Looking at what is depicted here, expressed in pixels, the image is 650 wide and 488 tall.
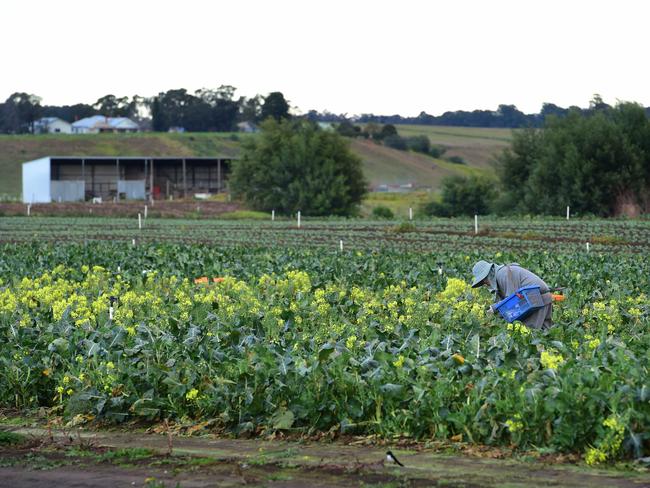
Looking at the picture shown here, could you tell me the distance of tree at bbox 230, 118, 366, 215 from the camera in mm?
A: 78188

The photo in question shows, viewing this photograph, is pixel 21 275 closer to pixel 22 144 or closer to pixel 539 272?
pixel 539 272

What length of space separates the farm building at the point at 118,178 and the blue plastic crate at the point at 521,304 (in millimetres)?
80748

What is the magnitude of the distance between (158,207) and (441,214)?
20.0 m

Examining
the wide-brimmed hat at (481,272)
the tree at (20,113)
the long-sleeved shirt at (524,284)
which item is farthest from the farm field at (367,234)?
the tree at (20,113)

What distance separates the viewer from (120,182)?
312 feet

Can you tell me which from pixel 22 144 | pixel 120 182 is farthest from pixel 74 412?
pixel 22 144

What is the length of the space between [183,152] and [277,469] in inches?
4847

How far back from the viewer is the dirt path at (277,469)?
28.7 ft

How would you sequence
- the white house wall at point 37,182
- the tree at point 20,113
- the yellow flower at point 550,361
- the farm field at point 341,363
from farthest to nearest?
the tree at point 20,113 < the white house wall at point 37,182 < the yellow flower at point 550,361 < the farm field at point 341,363

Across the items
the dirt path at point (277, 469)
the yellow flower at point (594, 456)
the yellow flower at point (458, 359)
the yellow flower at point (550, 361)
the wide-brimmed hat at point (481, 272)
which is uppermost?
the wide-brimmed hat at point (481, 272)

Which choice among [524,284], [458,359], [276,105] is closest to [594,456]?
[458,359]

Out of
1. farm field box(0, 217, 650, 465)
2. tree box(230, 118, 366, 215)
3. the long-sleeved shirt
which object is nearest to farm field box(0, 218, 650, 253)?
tree box(230, 118, 366, 215)

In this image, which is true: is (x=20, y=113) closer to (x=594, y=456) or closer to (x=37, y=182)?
(x=37, y=182)

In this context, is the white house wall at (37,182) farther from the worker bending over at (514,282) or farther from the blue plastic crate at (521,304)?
the blue plastic crate at (521,304)
